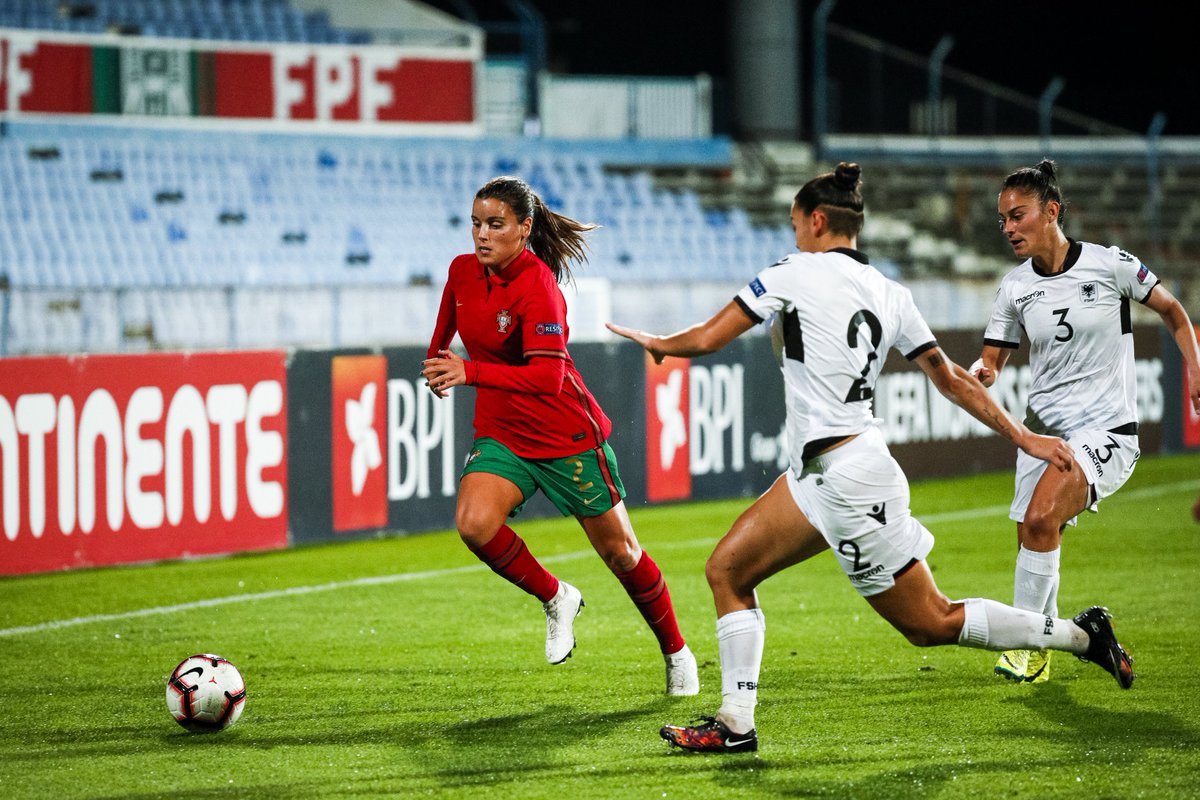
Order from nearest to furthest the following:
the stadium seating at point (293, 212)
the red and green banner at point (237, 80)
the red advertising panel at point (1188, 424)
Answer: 1. the red advertising panel at point (1188, 424)
2. the stadium seating at point (293, 212)
3. the red and green banner at point (237, 80)

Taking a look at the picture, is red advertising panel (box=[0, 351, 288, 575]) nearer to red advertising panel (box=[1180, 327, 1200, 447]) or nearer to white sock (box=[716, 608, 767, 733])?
white sock (box=[716, 608, 767, 733])

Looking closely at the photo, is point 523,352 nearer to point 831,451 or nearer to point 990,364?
point 831,451

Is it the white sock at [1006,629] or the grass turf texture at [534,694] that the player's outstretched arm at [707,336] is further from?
the grass turf texture at [534,694]

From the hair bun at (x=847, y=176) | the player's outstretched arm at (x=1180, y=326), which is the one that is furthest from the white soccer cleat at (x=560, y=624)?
the player's outstretched arm at (x=1180, y=326)

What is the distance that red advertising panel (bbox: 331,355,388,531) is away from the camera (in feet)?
37.3

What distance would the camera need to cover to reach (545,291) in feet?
19.8

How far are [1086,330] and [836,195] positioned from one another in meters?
2.08

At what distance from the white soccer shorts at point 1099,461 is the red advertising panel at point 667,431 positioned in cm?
670

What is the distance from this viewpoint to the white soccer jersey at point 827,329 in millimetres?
5047

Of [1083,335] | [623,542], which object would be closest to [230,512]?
[623,542]

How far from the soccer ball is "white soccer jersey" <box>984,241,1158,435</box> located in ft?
11.5

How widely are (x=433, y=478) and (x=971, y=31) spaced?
2275 cm

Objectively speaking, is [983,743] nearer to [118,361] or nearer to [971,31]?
[118,361]

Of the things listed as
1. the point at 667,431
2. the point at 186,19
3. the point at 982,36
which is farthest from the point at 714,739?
the point at 982,36
